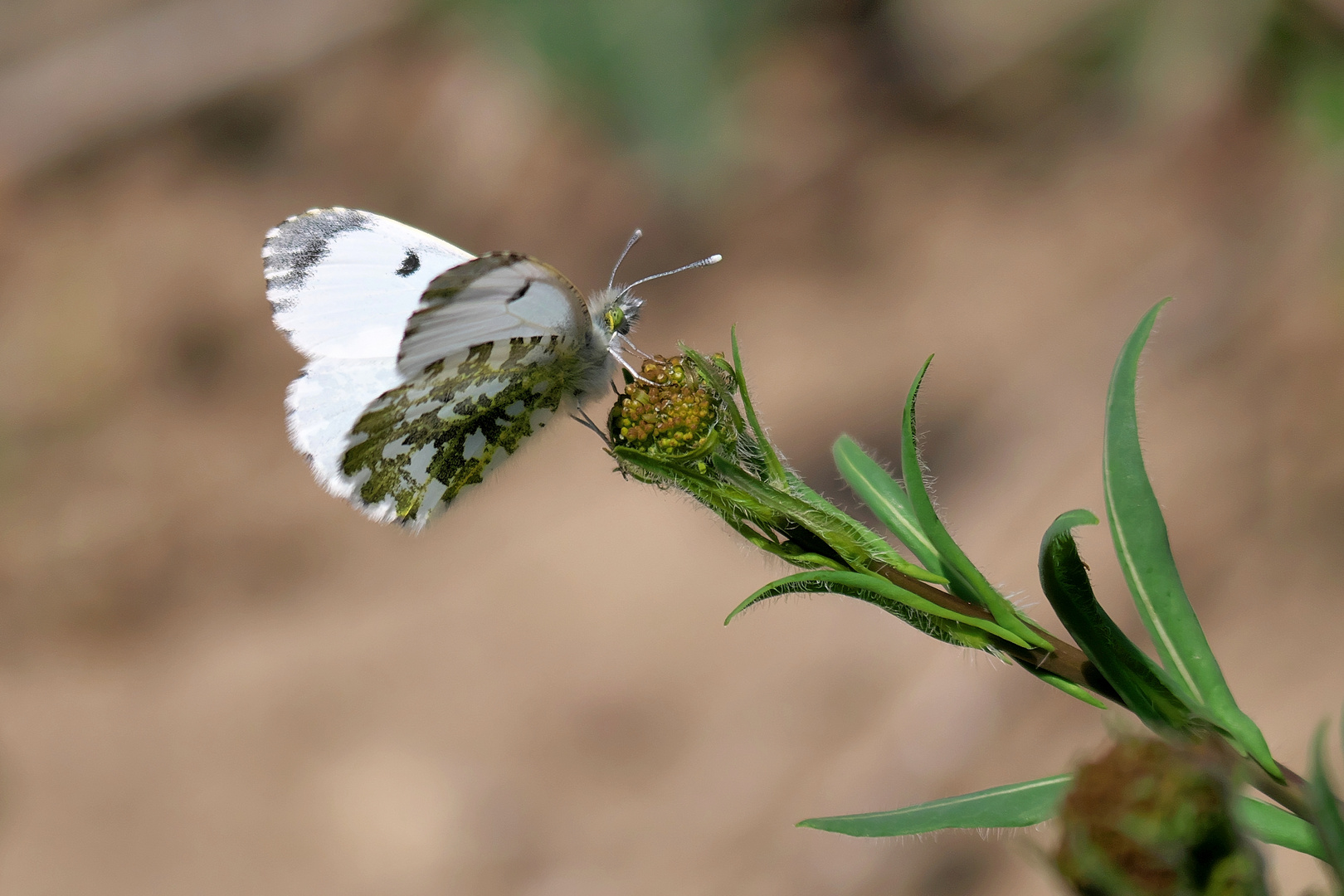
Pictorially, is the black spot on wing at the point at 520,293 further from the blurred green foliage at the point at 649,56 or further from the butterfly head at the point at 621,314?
the blurred green foliage at the point at 649,56

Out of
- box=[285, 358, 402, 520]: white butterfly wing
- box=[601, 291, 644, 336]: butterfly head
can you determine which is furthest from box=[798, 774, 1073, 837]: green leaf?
box=[285, 358, 402, 520]: white butterfly wing

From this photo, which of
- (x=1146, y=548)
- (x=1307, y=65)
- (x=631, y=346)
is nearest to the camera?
(x=1146, y=548)

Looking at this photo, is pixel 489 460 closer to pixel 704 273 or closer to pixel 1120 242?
pixel 704 273

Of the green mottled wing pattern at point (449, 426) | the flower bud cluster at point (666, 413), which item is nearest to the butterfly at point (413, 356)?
the green mottled wing pattern at point (449, 426)

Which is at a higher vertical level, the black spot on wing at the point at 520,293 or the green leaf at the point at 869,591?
the black spot on wing at the point at 520,293

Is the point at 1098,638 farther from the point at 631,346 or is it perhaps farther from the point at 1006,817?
the point at 631,346

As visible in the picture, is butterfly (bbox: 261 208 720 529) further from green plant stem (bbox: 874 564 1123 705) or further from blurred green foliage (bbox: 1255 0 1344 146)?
blurred green foliage (bbox: 1255 0 1344 146)

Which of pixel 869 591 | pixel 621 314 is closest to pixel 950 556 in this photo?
pixel 869 591
